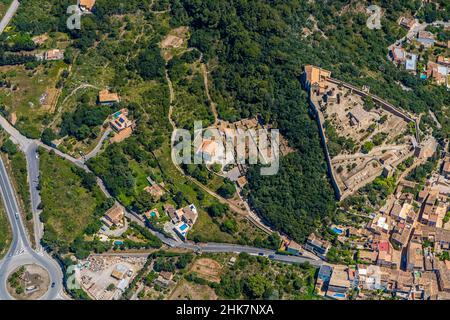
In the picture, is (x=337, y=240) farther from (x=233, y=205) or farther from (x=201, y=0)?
(x=201, y=0)

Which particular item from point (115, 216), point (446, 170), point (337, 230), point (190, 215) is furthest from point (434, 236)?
point (115, 216)

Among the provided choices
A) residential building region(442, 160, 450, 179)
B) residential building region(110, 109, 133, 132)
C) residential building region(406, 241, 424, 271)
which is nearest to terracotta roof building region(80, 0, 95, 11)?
residential building region(110, 109, 133, 132)

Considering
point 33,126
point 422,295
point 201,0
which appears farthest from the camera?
point 201,0

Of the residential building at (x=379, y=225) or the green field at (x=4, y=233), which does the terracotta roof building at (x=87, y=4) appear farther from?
the residential building at (x=379, y=225)

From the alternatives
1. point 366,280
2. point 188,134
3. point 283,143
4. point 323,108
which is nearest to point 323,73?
point 323,108

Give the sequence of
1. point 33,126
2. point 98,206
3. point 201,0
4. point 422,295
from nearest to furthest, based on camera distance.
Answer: point 422,295, point 98,206, point 33,126, point 201,0

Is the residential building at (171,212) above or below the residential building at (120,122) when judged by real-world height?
below

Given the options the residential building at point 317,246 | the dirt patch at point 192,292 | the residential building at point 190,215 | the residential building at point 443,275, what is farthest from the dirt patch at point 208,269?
the residential building at point 443,275
